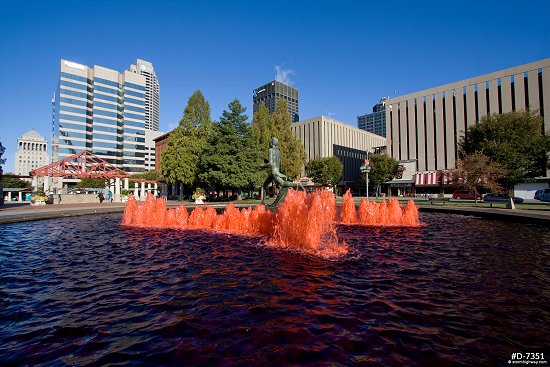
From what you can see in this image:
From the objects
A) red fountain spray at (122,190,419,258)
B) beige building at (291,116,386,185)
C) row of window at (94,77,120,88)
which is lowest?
red fountain spray at (122,190,419,258)

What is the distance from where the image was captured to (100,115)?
107 m

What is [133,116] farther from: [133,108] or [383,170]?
[383,170]

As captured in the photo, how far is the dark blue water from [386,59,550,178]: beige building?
5506cm

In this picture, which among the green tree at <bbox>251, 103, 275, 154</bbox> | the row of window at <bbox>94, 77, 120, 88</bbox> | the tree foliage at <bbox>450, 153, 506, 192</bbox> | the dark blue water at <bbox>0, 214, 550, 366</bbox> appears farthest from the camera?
the row of window at <bbox>94, 77, 120, 88</bbox>

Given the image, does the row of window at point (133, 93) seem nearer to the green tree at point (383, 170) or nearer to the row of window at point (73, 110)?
the row of window at point (73, 110)

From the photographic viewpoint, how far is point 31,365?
3109mm

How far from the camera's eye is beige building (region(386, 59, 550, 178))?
172 ft

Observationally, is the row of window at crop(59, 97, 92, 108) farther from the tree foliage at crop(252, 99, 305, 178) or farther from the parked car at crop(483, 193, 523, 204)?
the parked car at crop(483, 193, 523, 204)

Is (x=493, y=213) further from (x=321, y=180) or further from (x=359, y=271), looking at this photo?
(x=321, y=180)

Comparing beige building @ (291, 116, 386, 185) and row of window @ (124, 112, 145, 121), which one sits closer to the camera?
beige building @ (291, 116, 386, 185)

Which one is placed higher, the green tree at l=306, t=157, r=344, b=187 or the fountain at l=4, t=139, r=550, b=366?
the green tree at l=306, t=157, r=344, b=187

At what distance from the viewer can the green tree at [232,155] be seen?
40.3 m

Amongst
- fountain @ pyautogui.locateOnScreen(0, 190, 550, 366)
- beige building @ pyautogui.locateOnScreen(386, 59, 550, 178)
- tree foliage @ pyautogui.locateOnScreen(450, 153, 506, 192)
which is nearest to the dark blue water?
fountain @ pyautogui.locateOnScreen(0, 190, 550, 366)

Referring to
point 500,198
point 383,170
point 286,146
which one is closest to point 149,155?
point 286,146
